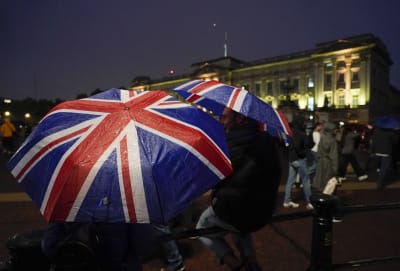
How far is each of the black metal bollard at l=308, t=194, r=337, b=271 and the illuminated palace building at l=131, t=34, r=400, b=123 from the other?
166 feet

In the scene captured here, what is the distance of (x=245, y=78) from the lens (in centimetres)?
7650

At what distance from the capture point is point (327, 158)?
6.00 meters

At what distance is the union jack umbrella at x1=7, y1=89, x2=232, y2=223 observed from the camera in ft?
4.50

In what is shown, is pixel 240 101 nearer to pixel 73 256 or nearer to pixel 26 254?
pixel 73 256

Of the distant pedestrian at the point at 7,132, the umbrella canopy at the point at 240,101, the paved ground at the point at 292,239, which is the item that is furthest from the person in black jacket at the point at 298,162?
the distant pedestrian at the point at 7,132

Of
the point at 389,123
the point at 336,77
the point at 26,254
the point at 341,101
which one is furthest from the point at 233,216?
the point at 336,77

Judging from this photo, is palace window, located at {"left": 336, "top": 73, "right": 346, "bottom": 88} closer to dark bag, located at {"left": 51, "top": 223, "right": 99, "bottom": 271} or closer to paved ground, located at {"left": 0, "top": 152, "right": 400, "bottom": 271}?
paved ground, located at {"left": 0, "top": 152, "right": 400, "bottom": 271}

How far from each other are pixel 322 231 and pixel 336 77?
210ft

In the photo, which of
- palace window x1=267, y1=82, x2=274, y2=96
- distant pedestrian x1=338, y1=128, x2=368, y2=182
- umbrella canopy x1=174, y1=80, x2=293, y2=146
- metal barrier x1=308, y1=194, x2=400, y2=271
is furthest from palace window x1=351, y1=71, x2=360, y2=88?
metal barrier x1=308, y1=194, x2=400, y2=271

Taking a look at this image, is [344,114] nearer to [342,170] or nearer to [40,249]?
[342,170]

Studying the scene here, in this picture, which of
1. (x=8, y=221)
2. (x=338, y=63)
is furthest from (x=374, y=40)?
(x=8, y=221)

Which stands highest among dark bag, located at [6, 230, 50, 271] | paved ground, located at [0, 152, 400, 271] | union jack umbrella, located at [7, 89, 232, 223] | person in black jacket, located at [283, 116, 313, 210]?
union jack umbrella, located at [7, 89, 232, 223]

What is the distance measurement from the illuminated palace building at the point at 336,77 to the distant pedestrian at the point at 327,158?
152 feet

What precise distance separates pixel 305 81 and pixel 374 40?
14058 millimetres
